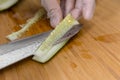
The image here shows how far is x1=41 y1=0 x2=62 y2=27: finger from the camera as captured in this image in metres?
0.75

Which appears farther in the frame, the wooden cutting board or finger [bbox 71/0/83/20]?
finger [bbox 71/0/83/20]

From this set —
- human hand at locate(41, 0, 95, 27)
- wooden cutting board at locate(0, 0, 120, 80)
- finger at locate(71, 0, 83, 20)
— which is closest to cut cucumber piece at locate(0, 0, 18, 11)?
wooden cutting board at locate(0, 0, 120, 80)

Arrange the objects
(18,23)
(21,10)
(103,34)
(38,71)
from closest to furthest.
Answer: (38,71)
(103,34)
(18,23)
(21,10)

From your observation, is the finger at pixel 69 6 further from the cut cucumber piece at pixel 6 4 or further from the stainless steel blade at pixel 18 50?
the cut cucumber piece at pixel 6 4

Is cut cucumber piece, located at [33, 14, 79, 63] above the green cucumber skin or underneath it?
above

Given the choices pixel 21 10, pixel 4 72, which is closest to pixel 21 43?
pixel 4 72

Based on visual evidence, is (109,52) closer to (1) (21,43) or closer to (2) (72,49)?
(2) (72,49)

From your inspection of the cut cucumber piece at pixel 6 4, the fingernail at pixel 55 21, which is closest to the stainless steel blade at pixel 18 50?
the fingernail at pixel 55 21

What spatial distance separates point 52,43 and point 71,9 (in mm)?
206

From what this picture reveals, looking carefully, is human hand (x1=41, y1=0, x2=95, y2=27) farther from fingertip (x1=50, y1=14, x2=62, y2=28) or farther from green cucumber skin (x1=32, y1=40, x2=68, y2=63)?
green cucumber skin (x1=32, y1=40, x2=68, y2=63)

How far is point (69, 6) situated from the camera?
2.62 ft

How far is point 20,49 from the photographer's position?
2.00 ft

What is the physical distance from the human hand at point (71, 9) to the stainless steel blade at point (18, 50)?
4.9 inches

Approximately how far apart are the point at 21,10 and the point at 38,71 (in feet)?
1.41
